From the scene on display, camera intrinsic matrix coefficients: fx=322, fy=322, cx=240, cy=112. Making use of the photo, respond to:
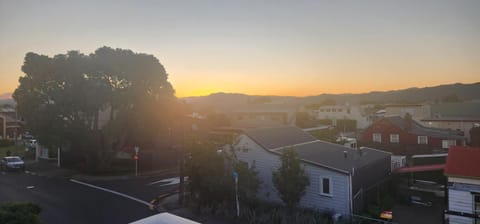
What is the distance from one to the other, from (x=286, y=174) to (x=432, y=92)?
152714 mm

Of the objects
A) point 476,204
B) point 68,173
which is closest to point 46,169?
point 68,173

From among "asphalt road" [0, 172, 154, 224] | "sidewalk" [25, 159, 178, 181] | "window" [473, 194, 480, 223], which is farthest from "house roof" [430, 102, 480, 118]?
"asphalt road" [0, 172, 154, 224]

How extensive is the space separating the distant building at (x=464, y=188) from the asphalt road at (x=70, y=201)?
13.6m

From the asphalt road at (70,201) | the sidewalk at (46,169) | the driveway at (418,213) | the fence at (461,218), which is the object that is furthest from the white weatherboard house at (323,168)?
the sidewalk at (46,169)

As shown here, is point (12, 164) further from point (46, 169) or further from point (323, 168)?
point (323, 168)

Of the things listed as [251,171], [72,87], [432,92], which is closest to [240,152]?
[251,171]

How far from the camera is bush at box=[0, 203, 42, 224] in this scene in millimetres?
7867

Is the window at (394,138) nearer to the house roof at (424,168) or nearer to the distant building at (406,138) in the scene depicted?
the distant building at (406,138)

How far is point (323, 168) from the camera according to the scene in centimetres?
1582

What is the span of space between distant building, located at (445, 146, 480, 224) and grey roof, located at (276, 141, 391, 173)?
13.2 ft

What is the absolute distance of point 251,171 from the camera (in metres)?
16.1

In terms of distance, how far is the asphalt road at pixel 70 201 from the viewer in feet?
52.2

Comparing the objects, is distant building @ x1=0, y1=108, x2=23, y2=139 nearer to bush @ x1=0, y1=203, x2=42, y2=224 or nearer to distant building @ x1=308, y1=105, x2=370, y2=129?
distant building @ x1=308, y1=105, x2=370, y2=129

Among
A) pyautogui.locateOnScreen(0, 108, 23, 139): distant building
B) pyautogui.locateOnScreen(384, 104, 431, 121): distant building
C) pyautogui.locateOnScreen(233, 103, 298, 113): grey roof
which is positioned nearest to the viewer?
pyautogui.locateOnScreen(0, 108, 23, 139): distant building
